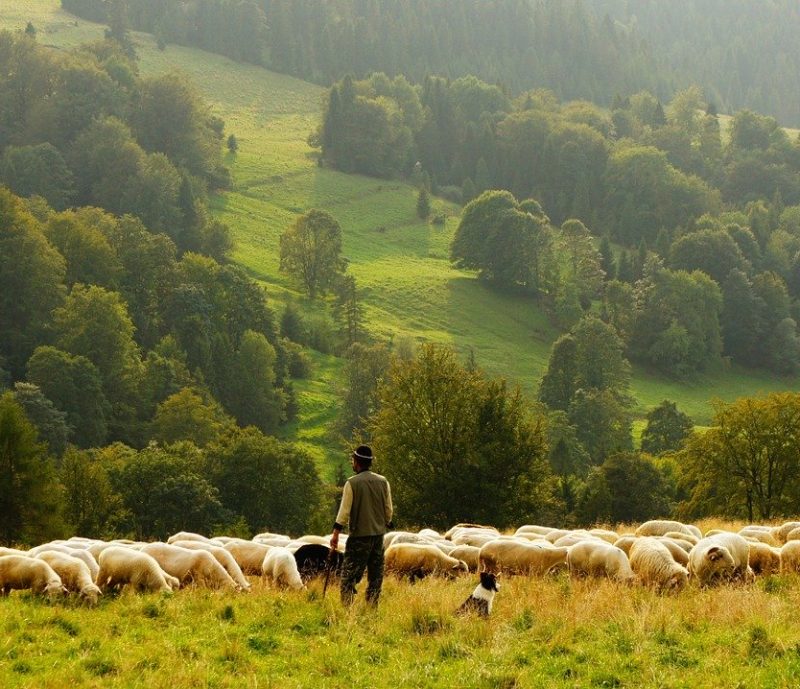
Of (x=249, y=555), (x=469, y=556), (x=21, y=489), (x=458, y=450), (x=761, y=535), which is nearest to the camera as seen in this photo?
(x=249, y=555)

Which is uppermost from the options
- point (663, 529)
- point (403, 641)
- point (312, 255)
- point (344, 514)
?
point (344, 514)

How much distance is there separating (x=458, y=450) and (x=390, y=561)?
32696mm

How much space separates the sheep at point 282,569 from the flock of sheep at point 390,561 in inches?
0.7

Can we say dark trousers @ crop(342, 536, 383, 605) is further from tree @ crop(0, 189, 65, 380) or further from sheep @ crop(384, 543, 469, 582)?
tree @ crop(0, 189, 65, 380)

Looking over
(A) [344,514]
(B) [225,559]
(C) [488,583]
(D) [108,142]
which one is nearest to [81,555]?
(B) [225,559]

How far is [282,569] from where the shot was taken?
75.2 feet

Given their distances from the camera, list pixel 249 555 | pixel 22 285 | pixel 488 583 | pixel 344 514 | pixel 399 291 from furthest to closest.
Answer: pixel 399 291 < pixel 22 285 < pixel 249 555 < pixel 344 514 < pixel 488 583

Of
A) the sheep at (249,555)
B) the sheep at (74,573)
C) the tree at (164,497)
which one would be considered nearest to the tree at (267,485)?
the tree at (164,497)

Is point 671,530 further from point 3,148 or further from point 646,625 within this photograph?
point 3,148

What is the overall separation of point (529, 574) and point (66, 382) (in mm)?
86600

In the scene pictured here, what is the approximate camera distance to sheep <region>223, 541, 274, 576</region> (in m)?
24.6

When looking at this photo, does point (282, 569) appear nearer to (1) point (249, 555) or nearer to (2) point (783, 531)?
(1) point (249, 555)

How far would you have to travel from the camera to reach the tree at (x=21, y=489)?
60.3 m

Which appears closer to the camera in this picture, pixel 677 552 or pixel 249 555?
pixel 249 555
